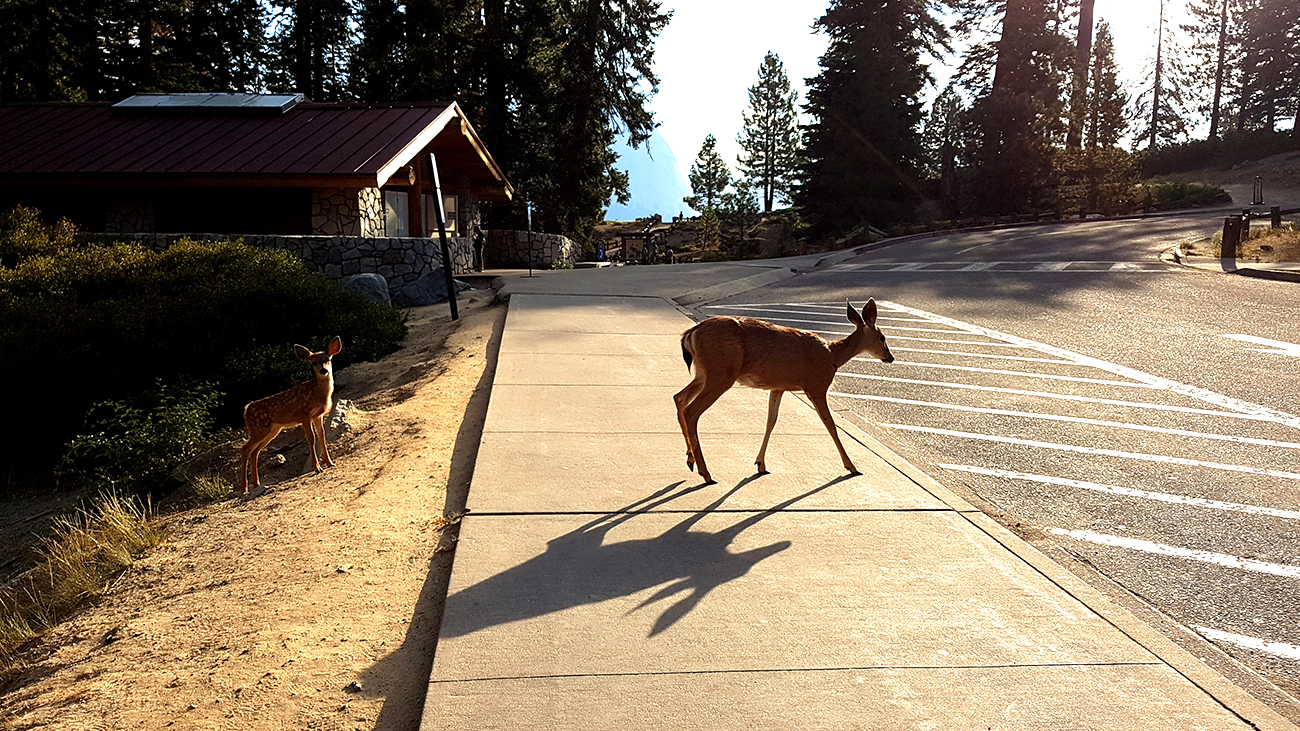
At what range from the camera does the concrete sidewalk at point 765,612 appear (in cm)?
332

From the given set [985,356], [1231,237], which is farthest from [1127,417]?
[1231,237]

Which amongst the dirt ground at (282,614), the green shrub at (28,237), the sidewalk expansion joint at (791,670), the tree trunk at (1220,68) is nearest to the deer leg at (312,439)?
the dirt ground at (282,614)

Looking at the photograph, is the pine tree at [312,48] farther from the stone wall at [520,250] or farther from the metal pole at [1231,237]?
the metal pole at [1231,237]

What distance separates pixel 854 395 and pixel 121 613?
690cm

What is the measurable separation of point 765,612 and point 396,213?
76.3 feet

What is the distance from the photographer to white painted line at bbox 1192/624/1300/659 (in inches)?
156

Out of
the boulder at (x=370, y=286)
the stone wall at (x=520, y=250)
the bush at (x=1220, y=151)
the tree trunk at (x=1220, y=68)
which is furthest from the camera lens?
the tree trunk at (x=1220, y=68)

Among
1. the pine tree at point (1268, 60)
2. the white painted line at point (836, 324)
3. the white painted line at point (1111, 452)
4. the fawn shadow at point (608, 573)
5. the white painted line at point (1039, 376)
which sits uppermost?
the pine tree at point (1268, 60)

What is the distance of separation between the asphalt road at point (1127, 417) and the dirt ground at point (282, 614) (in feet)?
10.7

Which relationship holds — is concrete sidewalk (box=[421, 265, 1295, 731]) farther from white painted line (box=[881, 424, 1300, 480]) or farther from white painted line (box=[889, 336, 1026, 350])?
white painted line (box=[889, 336, 1026, 350])

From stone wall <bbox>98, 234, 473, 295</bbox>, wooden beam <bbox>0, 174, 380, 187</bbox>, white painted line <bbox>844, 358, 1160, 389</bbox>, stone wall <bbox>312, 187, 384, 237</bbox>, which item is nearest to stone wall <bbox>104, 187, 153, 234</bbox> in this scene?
wooden beam <bbox>0, 174, 380, 187</bbox>

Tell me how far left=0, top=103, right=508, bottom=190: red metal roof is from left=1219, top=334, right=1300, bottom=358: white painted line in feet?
51.2

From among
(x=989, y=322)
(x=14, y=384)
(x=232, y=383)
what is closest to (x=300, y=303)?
(x=232, y=383)

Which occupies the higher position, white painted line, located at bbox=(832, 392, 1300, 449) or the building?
the building
